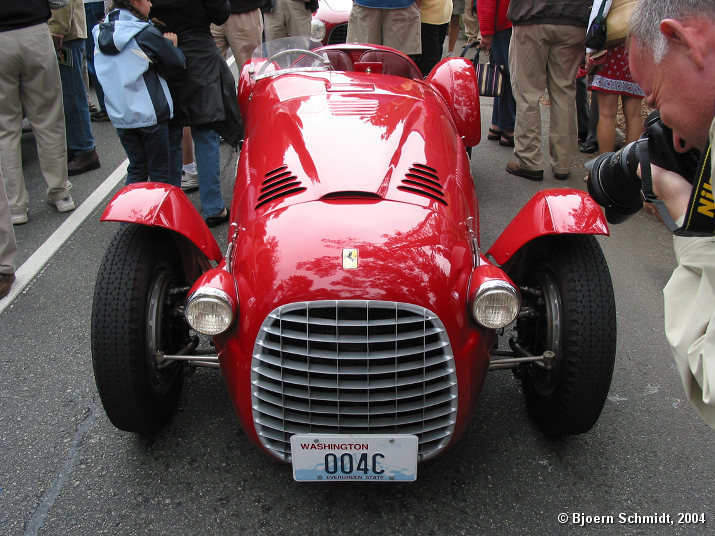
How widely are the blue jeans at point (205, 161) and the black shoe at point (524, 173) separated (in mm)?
2808

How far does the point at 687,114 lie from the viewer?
1256 millimetres

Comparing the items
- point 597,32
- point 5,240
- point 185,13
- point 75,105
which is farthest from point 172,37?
point 597,32

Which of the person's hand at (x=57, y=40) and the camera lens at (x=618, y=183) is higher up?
the camera lens at (x=618, y=183)

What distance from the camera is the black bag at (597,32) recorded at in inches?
185

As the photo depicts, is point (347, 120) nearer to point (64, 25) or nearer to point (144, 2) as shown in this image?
point (144, 2)

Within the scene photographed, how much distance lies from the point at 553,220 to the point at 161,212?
1.65 metres

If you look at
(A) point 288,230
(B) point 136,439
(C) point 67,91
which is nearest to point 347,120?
(A) point 288,230

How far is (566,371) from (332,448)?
977 mm

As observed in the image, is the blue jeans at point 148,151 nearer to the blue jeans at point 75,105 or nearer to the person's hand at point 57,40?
the blue jeans at point 75,105

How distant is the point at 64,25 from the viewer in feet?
18.0

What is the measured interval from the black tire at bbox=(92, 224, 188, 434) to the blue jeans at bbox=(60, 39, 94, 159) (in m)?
3.33

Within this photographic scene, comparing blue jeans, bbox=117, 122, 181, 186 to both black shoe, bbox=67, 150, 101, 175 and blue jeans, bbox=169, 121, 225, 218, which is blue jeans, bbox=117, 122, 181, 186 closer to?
blue jeans, bbox=169, 121, 225, 218

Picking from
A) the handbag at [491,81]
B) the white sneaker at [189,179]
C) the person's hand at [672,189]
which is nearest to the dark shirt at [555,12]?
the handbag at [491,81]

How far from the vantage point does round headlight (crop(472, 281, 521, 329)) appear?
218 centimetres
